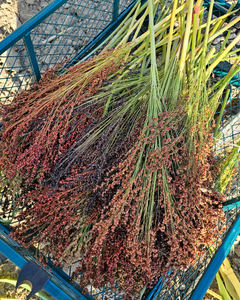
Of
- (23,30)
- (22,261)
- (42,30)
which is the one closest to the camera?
(22,261)

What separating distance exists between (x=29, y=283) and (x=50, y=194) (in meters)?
0.35

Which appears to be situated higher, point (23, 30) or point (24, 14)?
point (24, 14)

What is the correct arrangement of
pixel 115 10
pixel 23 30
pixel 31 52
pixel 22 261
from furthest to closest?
pixel 115 10 < pixel 31 52 < pixel 23 30 < pixel 22 261

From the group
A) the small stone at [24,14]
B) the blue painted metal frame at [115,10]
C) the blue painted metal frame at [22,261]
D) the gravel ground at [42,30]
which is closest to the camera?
the blue painted metal frame at [22,261]

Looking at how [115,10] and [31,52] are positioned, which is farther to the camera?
[115,10]

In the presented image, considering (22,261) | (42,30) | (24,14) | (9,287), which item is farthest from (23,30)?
(9,287)

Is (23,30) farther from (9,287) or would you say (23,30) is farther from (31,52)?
(9,287)

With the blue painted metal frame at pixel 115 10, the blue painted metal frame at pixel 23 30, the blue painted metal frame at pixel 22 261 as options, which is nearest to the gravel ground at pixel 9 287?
the blue painted metal frame at pixel 22 261

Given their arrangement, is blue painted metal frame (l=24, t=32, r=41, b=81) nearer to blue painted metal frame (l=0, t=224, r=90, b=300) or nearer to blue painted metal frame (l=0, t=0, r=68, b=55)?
blue painted metal frame (l=0, t=0, r=68, b=55)

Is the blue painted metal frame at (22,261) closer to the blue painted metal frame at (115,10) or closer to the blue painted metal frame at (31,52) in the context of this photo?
the blue painted metal frame at (31,52)

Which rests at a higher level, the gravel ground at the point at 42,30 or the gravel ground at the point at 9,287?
the gravel ground at the point at 42,30

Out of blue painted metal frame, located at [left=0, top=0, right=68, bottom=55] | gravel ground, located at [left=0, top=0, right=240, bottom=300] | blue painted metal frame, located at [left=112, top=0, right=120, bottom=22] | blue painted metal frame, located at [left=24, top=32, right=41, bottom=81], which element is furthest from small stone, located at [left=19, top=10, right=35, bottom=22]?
blue painted metal frame, located at [left=0, top=0, right=68, bottom=55]

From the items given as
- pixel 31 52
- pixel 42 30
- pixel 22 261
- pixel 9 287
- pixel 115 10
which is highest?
pixel 115 10

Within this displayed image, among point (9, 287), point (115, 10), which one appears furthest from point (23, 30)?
point (9, 287)
